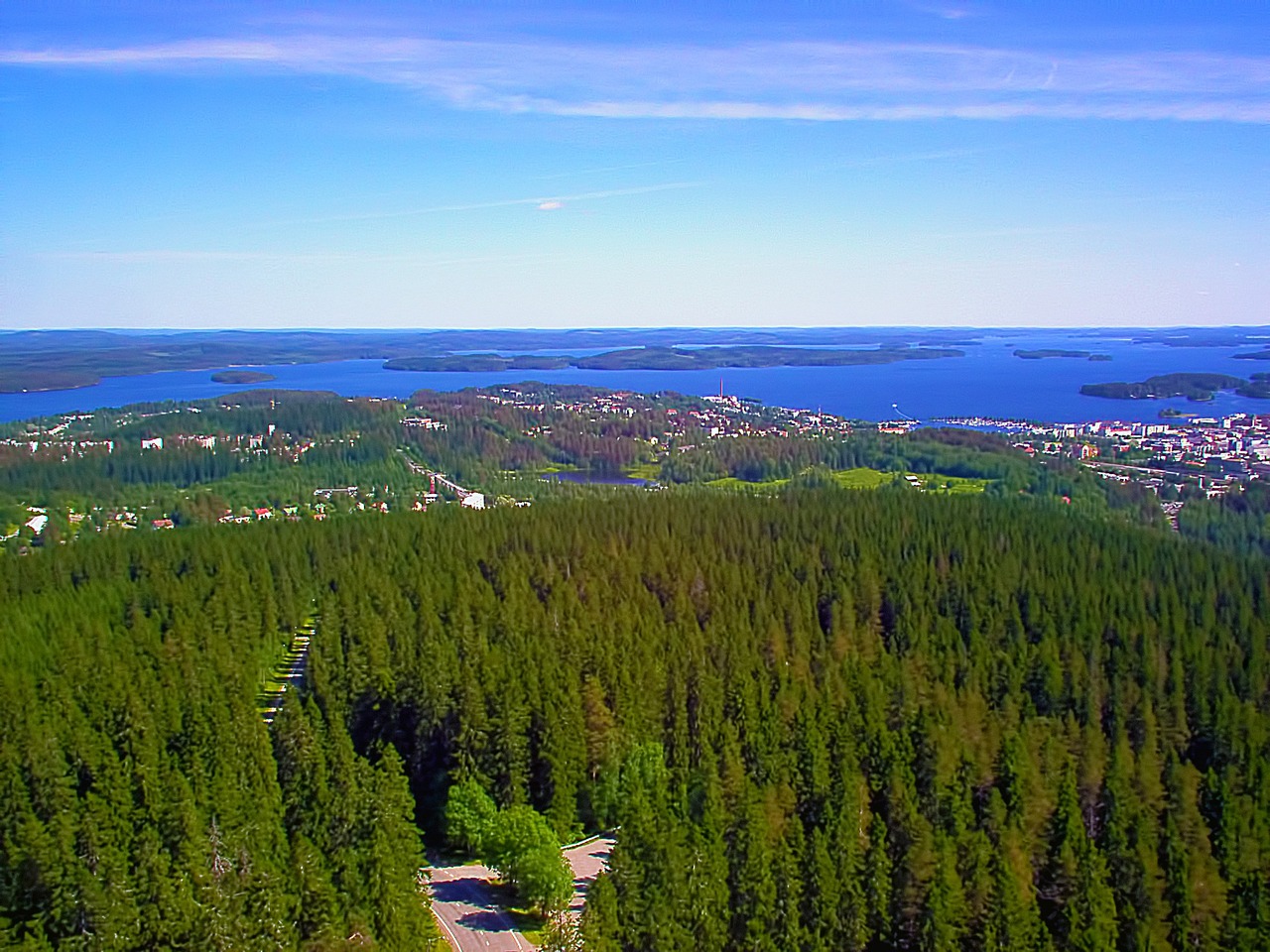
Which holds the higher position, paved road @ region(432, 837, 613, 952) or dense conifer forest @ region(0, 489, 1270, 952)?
dense conifer forest @ region(0, 489, 1270, 952)

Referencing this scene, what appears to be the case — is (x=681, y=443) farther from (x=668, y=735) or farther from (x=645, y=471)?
(x=668, y=735)

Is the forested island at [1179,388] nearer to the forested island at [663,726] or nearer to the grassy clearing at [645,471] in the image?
the grassy clearing at [645,471]

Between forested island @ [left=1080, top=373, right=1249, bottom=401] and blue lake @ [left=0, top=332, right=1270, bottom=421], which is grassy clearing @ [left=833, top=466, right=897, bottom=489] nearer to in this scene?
blue lake @ [left=0, top=332, right=1270, bottom=421]

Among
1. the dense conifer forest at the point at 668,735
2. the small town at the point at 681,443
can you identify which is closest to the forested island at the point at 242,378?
the small town at the point at 681,443

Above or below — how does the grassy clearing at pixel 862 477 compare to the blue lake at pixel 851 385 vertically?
below

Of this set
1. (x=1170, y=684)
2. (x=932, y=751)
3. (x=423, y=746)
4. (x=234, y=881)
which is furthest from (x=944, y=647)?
(x=234, y=881)

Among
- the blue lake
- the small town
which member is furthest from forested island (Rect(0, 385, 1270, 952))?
the blue lake
